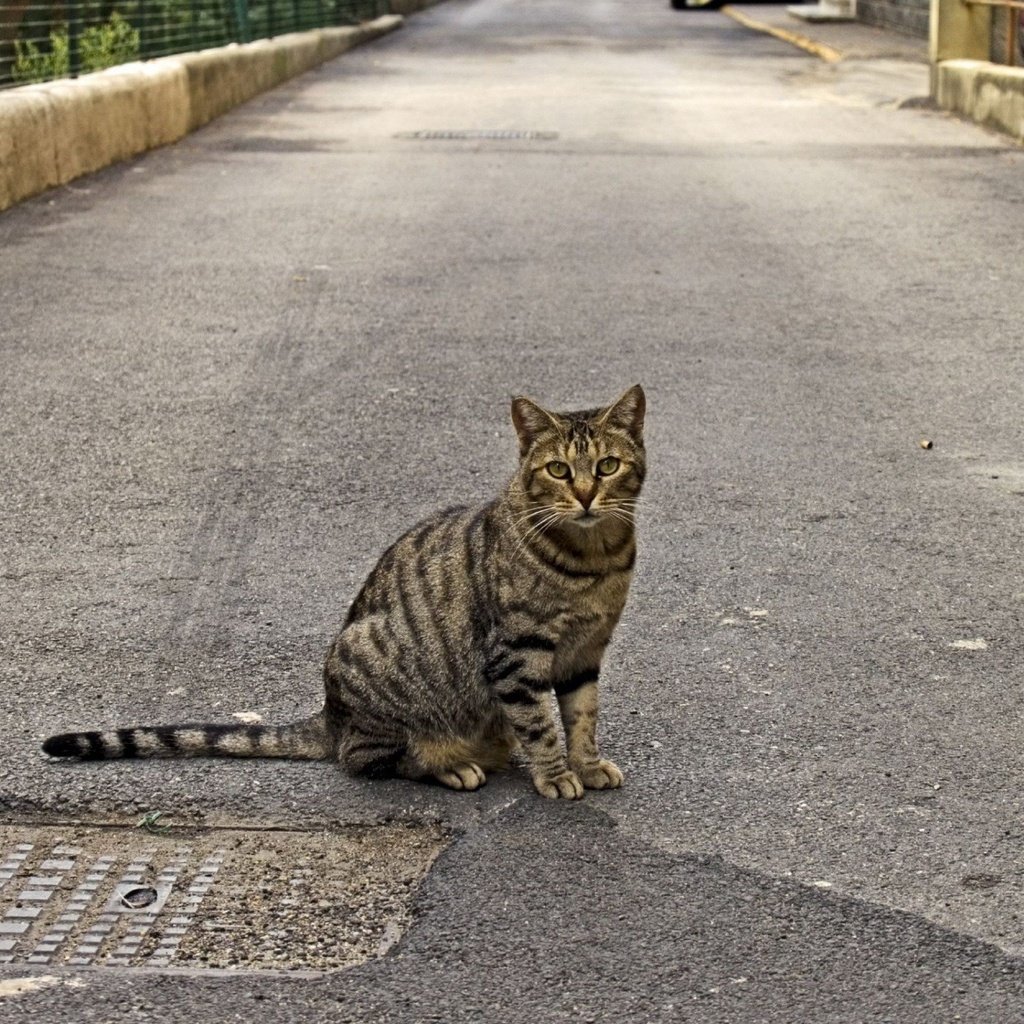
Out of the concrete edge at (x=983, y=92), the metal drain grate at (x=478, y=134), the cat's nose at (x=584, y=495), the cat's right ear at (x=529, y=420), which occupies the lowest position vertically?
the cat's nose at (x=584, y=495)

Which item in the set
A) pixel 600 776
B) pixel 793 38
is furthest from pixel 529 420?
pixel 793 38

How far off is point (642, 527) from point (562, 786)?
2.26 metres

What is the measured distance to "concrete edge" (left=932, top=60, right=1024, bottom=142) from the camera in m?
16.8

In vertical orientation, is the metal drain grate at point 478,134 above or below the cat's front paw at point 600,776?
above

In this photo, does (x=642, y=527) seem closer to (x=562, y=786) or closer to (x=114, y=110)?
(x=562, y=786)

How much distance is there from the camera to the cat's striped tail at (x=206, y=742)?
4.60 metres

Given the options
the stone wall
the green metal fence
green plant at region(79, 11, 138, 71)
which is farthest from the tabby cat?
the stone wall

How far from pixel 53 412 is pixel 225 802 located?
13.5ft

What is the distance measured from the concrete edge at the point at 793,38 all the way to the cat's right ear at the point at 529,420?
23.8 metres

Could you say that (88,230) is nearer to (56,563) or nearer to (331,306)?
(331,306)

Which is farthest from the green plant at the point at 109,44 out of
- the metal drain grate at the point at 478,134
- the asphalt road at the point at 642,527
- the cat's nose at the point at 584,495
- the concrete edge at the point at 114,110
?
the cat's nose at the point at 584,495

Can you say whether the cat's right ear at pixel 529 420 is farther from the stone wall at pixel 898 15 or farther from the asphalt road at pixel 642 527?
the stone wall at pixel 898 15

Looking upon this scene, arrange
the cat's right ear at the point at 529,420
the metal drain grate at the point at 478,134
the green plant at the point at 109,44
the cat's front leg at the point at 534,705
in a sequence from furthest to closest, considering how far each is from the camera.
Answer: the metal drain grate at the point at 478,134, the green plant at the point at 109,44, the cat's right ear at the point at 529,420, the cat's front leg at the point at 534,705

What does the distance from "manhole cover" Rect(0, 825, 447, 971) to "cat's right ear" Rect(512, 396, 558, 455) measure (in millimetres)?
974
